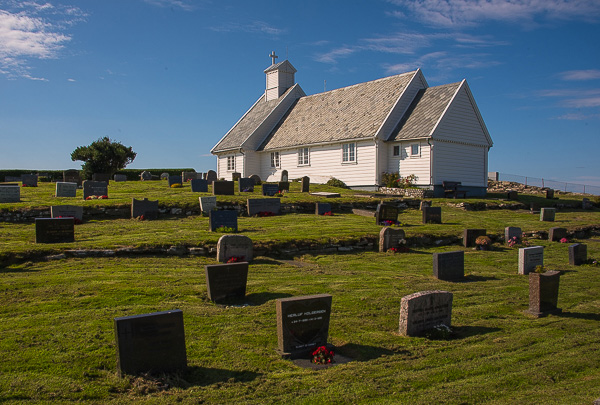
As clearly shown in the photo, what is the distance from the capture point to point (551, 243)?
19828mm

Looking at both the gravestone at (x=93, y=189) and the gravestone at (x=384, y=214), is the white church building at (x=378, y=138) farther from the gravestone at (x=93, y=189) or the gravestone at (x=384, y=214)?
the gravestone at (x=93, y=189)

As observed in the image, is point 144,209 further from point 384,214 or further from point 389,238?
point 389,238

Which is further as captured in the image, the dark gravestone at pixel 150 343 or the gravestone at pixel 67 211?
the gravestone at pixel 67 211

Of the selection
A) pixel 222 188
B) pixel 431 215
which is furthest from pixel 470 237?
pixel 222 188

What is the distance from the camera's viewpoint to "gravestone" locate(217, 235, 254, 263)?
45.3 ft

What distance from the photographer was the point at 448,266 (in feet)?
43.9

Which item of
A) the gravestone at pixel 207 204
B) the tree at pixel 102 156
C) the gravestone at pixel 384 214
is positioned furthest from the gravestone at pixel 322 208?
the tree at pixel 102 156

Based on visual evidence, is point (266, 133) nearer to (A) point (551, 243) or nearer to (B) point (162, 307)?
(A) point (551, 243)

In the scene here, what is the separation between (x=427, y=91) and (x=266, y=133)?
15799 millimetres

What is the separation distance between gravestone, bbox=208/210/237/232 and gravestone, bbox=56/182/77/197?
1163 centimetres

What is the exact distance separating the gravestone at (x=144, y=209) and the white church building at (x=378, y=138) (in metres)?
17.6

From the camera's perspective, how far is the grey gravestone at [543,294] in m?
10.2

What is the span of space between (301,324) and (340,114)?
3305 centimetres

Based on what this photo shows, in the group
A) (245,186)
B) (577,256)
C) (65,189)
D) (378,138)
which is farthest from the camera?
(378,138)
